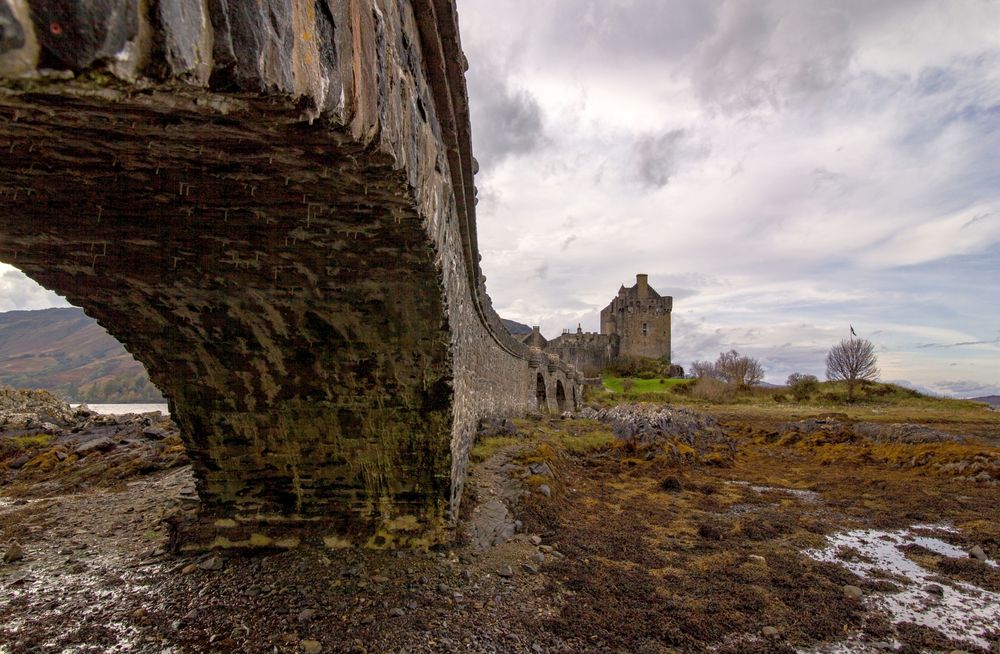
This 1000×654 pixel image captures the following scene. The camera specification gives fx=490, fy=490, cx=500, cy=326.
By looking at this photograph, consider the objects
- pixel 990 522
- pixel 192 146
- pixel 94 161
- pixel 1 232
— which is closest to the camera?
pixel 192 146

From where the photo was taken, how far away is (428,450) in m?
5.92

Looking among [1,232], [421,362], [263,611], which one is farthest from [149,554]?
[1,232]

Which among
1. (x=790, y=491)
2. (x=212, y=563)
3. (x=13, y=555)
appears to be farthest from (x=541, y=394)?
(x=13, y=555)

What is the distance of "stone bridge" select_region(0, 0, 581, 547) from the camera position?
135 centimetres

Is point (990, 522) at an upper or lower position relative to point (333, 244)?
lower

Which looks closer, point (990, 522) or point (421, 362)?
point (421, 362)

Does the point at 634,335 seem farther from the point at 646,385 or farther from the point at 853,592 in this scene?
the point at 853,592

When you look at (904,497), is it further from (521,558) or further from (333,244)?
(333,244)

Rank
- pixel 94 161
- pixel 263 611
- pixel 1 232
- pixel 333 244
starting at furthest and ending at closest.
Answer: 1. pixel 263 611
2. pixel 333 244
3. pixel 1 232
4. pixel 94 161

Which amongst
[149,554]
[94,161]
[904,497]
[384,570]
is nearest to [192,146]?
[94,161]

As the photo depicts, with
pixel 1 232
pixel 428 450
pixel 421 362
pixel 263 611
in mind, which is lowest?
pixel 263 611

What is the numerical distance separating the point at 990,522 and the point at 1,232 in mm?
13102

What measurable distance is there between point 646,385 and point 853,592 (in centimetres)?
4138

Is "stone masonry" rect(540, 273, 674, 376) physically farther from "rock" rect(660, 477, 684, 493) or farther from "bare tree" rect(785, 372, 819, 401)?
"rock" rect(660, 477, 684, 493)
